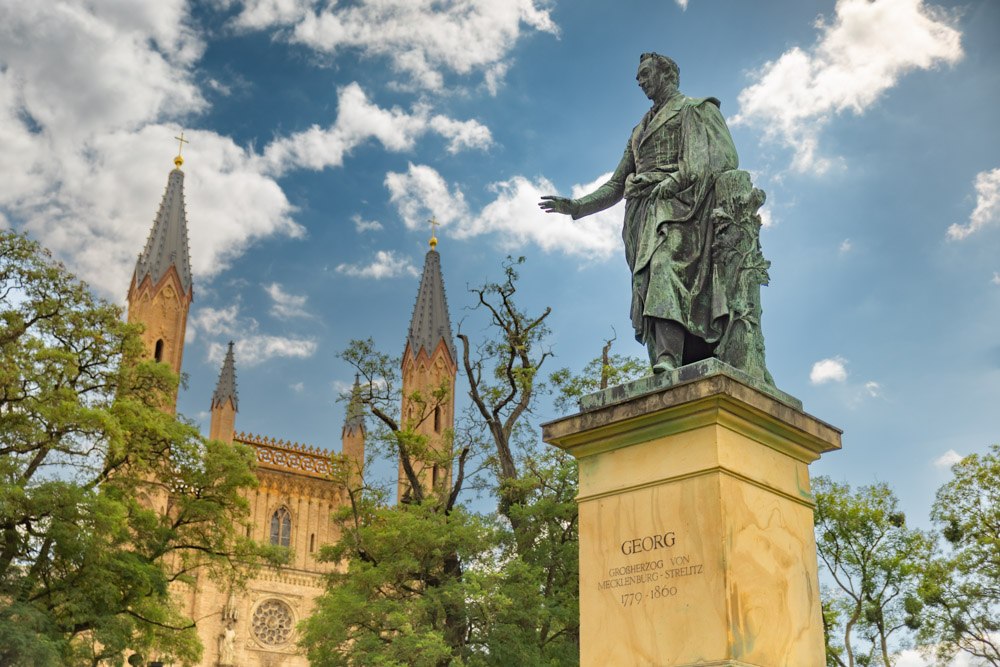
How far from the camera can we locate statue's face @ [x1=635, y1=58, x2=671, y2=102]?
636cm

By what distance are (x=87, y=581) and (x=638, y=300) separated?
16.5 meters

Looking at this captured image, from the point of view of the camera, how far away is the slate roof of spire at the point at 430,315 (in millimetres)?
52219

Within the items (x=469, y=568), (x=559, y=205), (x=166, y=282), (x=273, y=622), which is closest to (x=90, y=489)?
(x=469, y=568)

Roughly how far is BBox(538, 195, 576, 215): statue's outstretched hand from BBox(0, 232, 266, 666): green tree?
14.1 metres

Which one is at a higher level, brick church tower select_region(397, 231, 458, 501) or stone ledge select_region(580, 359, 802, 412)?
brick church tower select_region(397, 231, 458, 501)

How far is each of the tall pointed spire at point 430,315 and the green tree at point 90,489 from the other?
28.2 metres

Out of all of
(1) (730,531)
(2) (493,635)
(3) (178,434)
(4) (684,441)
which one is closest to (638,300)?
(4) (684,441)

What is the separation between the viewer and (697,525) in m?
4.82

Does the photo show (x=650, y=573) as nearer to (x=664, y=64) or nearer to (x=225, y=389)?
(x=664, y=64)

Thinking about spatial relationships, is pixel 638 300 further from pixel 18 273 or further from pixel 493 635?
pixel 18 273

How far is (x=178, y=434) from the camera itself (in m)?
22.2

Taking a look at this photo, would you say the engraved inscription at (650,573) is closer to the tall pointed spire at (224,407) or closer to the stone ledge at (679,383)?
the stone ledge at (679,383)

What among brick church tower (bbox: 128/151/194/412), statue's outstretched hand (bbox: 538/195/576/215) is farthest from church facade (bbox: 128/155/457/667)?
statue's outstretched hand (bbox: 538/195/576/215)

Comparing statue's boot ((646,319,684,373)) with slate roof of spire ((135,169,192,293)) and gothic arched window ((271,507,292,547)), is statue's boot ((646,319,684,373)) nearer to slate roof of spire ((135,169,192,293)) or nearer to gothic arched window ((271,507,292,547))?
slate roof of spire ((135,169,192,293))
